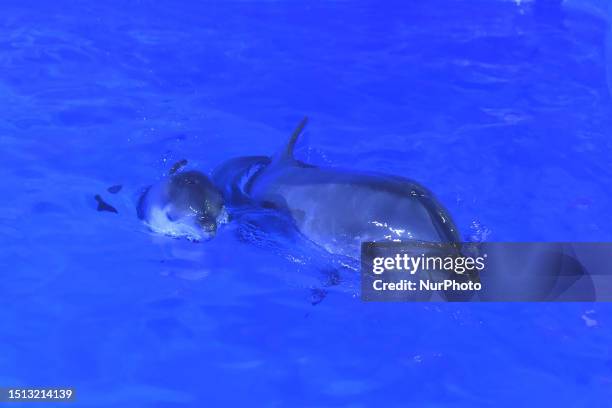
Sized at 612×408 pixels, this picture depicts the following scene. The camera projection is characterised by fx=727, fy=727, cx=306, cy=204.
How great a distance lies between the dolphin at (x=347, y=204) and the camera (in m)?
3.63

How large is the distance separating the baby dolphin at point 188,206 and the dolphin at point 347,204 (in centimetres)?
28

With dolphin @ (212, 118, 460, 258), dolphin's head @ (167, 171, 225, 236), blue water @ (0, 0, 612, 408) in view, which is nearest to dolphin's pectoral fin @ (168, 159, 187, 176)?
blue water @ (0, 0, 612, 408)

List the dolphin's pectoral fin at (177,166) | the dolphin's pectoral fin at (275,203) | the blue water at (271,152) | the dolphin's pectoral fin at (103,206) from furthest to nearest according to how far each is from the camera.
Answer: the dolphin's pectoral fin at (177,166), the dolphin's pectoral fin at (103,206), the dolphin's pectoral fin at (275,203), the blue water at (271,152)

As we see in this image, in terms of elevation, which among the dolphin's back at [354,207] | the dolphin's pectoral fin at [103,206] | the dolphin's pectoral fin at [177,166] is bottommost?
the dolphin's back at [354,207]

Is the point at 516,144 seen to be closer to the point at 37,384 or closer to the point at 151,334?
the point at 151,334

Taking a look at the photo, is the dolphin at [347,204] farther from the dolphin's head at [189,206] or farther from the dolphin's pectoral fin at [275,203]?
the dolphin's head at [189,206]

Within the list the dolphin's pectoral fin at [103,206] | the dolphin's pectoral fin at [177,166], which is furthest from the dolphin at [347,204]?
the dolphin's pectoral fin at [103,206]

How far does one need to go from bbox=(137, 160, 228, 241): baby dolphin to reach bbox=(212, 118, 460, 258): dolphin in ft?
0.93

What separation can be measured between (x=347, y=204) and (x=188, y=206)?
101 cm

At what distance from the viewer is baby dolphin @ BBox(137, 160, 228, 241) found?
4316 millimetres

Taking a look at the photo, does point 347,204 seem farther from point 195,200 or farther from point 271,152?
point 271,152

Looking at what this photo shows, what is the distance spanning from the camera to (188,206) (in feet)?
14.1

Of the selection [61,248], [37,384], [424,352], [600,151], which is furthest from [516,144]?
[37,384]

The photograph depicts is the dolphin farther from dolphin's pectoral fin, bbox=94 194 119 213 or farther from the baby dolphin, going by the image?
dolphin's pectoral fin, bbox=94 194 119 213
